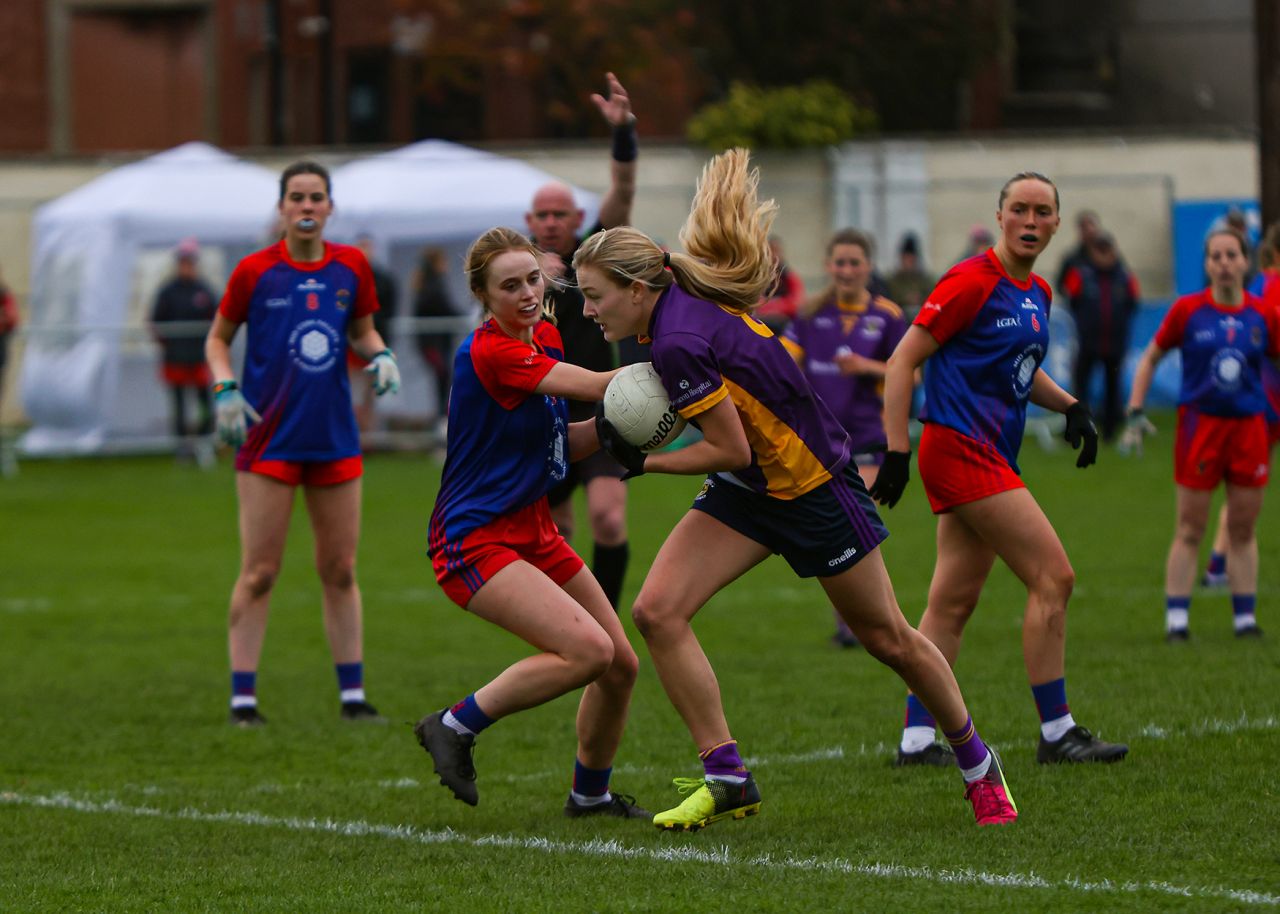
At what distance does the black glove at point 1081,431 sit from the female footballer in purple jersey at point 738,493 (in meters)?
1.19

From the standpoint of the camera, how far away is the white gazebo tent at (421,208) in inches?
890

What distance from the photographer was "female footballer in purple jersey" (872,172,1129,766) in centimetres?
694

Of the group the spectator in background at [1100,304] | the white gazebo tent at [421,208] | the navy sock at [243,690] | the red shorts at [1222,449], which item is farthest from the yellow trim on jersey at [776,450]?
the white gazebo tent at [421,208]

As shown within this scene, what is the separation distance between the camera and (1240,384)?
32.7ft

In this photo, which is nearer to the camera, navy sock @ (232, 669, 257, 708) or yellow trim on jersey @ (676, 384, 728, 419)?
yellow trim on jersey @ (676, 384, 728, 419)

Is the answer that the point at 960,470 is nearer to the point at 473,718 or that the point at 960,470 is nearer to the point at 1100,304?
the point at 473,718

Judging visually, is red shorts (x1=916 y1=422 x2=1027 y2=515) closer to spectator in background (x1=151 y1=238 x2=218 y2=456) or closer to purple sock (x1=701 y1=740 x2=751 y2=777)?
purple sock (x1=701 y1=740 x2=751 y2=777)

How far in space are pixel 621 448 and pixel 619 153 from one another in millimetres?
2921

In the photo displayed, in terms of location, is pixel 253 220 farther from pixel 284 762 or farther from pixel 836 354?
pixel 284 762

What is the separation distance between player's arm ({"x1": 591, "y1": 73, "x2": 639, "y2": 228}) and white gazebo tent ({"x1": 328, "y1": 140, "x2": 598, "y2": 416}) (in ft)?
43.7

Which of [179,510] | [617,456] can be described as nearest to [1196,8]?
[179,510]

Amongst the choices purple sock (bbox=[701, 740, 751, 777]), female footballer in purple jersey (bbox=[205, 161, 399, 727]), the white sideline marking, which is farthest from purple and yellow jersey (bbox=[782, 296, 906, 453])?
the white sideline marking

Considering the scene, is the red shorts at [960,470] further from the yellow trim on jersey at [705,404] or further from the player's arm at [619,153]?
the player's arm at [619,153]

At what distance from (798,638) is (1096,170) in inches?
668
